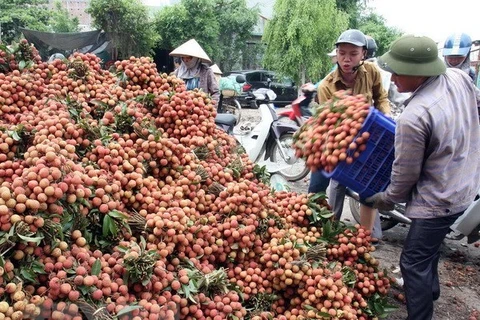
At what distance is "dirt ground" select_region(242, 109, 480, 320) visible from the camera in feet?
10.5

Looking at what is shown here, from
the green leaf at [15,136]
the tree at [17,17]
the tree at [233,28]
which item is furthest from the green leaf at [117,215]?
the tree at [17,17]

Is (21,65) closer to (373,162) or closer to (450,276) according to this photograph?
(373,162)

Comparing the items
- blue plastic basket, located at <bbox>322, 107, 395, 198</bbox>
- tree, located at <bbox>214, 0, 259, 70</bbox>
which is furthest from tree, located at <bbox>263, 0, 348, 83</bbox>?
blue plastic basket, located at <bbox>322, 107, 395, 198</bbox>

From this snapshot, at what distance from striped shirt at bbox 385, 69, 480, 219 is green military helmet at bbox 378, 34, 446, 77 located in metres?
0.08

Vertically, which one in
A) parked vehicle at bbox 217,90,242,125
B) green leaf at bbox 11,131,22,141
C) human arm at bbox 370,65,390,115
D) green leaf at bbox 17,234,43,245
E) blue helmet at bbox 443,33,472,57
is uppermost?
blue helmet at bbox 443,33,472,57

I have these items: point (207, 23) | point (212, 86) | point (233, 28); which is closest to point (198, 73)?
point (212, 86)

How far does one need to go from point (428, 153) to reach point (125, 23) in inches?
698

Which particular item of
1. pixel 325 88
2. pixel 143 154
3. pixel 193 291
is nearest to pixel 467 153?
pixel 325 88

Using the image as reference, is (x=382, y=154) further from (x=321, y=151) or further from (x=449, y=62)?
(x=449, y=62)

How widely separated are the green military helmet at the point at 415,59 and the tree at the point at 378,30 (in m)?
28.7

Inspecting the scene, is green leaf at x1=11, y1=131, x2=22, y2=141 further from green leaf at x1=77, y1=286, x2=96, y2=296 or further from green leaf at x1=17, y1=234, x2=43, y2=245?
green leaf at x1=77, y1=286, x2=96, y2=296

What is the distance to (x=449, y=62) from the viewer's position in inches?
182

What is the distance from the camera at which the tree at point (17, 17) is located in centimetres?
2202

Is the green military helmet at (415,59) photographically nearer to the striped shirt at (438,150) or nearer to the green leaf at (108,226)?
the striped shirt at (438,150)
